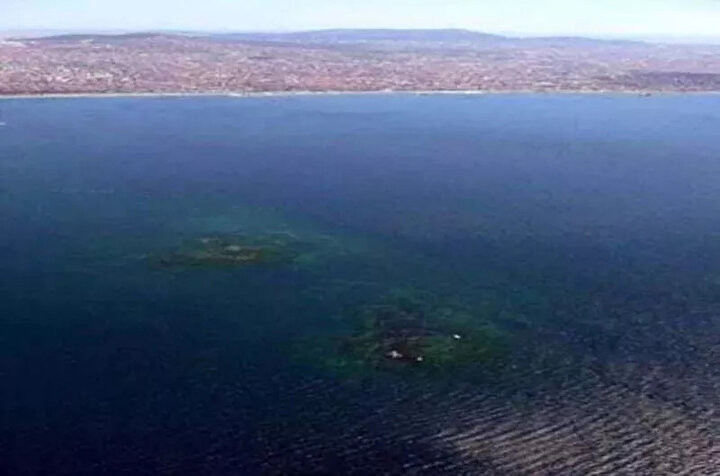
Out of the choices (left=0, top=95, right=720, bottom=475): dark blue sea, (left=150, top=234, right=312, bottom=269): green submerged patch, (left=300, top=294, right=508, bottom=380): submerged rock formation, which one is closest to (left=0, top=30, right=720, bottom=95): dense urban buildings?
(left=0, top=95, right=720, bottom=475): dark blue sea

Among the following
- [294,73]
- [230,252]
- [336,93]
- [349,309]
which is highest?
[294,73]

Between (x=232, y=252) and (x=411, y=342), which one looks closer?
(x=411, y=342)

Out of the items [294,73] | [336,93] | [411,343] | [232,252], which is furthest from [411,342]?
[294,73]

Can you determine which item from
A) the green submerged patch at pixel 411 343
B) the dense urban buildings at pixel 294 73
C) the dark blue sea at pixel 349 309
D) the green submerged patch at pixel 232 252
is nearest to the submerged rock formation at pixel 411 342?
the green submerged patch at pixel 411 343

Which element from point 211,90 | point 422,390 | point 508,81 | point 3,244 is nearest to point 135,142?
point 3,244

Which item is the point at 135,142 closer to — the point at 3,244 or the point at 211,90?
the point at 3,244

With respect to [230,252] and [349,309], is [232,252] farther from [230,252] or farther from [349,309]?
[349,309]
